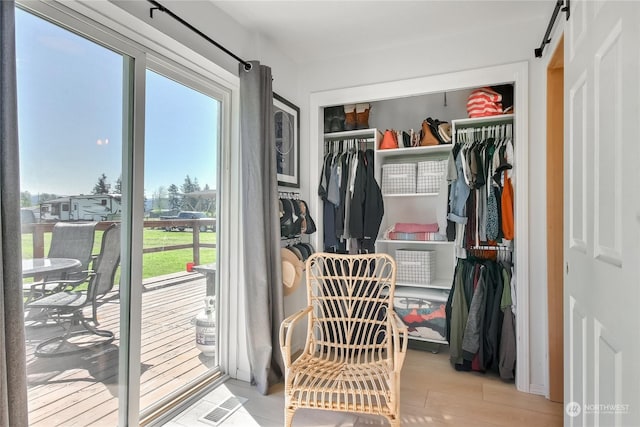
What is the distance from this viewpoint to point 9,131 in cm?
112

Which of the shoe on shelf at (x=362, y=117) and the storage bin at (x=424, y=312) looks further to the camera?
the shoe on shelf at (x=362, y=117)

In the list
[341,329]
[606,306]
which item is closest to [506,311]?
[341,329]

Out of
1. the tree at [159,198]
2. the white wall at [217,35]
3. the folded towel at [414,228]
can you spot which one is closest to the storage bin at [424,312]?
the folded towel at [414,228]

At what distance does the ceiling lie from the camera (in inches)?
83.5

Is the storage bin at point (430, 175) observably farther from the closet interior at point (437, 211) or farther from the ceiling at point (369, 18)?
the ceiling at point (369, 18)

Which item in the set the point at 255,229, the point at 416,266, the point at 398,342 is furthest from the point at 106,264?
the point at 416,266

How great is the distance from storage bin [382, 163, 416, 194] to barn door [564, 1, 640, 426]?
1558 mm

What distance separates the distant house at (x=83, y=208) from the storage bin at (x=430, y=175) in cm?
226

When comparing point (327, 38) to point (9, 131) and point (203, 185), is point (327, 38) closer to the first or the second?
point (203, 185)

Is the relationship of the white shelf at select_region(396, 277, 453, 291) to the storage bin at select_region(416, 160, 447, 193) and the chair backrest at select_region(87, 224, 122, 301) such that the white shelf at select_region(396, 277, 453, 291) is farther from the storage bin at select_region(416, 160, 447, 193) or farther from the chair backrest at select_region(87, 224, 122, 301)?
the chair backrest at select_region(87, 224, 122, 301)

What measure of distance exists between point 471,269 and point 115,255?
2.42 m

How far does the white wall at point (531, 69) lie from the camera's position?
224 centimetres

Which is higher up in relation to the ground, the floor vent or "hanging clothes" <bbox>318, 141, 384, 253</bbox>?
"hanging clothes" <bbox>318, 141, 384, 253</bbox>

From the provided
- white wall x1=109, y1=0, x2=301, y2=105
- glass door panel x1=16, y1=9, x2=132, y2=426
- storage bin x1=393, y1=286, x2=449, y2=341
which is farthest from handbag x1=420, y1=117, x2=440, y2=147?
glass door panel x1=16, y1=9, x2=132, y2=426
